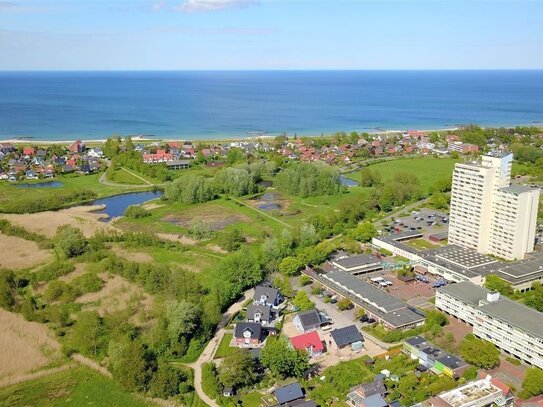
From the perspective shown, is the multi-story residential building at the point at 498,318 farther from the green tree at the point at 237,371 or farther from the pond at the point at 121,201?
the pond at the point at 121,201

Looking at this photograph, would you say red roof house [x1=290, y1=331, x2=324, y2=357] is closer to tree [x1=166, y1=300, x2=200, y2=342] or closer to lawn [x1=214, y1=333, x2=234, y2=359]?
lawn [x1=214, y1=333, x2=234, y2=359]

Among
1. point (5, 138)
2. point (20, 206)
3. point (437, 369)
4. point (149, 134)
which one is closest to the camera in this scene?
point (437, 369)

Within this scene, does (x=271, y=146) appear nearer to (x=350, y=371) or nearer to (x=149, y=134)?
(x=149, y=134)

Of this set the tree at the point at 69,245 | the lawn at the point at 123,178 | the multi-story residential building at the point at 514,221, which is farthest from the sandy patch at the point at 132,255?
the multi-story residential building at the point at 514,221

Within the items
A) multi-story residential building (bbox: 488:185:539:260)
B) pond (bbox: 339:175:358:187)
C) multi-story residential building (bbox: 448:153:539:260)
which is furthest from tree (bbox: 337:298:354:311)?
pond (bbox: 339:175:358:187)

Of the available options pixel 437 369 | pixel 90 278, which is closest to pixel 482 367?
pixel 437 369
